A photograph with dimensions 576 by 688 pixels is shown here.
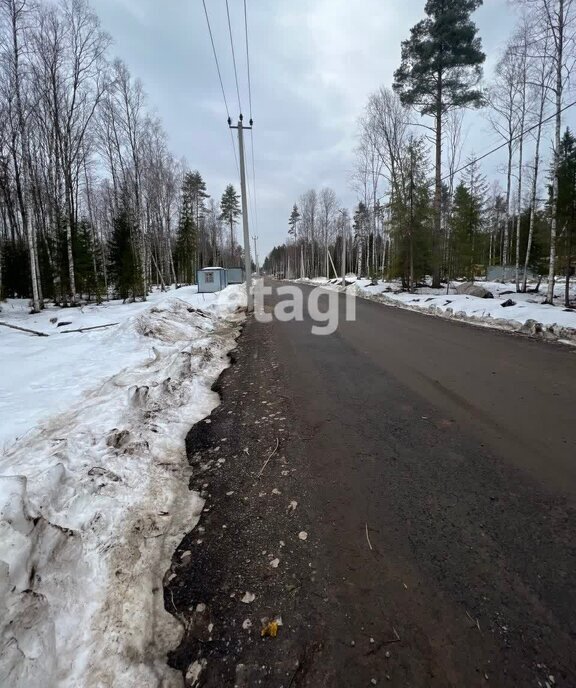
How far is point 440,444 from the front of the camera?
11.2 ft

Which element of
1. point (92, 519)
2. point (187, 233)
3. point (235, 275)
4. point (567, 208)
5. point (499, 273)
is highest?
point (187, 233)

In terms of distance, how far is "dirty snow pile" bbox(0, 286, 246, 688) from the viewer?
151 cm

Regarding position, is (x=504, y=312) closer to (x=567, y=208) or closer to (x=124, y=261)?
(x=567, y=208)

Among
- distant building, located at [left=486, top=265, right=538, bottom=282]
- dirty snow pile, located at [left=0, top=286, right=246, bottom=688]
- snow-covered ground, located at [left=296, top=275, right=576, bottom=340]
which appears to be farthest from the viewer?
distant building, located at [left=486, top=265, right=538, bottom=282]

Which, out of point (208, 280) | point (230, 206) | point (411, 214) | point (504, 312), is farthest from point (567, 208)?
point (230, 206)

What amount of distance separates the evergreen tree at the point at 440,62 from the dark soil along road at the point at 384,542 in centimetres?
1900

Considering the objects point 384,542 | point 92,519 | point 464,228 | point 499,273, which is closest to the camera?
point 384,542

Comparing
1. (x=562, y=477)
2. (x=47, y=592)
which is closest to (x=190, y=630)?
(x=47, y=592)

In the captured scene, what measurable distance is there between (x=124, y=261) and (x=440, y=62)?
19781mm

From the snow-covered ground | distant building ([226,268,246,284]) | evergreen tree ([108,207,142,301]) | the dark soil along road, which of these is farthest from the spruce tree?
the dark soil along road

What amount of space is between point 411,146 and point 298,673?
2327cm

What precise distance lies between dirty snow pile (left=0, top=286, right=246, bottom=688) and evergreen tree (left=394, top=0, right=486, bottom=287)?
20.1 metres

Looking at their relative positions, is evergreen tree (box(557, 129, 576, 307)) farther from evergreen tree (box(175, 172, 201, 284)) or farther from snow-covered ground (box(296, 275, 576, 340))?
evergreen tree (box(175, 172, 201, 284))

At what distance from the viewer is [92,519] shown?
2.33m
